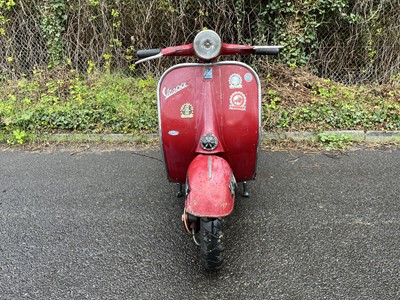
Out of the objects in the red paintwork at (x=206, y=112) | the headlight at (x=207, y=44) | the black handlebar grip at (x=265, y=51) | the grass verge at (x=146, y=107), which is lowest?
the grass verge at (x=146, y=107)

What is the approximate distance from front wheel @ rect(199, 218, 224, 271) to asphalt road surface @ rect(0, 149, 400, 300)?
0.16 meters

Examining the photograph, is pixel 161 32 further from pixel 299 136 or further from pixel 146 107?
pixel 299 136

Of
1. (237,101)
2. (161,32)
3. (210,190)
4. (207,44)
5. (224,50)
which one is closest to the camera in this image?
(210,190)

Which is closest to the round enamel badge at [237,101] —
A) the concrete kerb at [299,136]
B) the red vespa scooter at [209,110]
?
the red vespa scooter at [209,110]

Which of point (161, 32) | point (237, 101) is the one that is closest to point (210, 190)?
point (237, 101)

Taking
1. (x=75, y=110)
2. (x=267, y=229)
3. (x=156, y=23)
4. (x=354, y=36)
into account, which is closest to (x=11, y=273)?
(x=267, y=229)

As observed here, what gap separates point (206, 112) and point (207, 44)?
43 cm

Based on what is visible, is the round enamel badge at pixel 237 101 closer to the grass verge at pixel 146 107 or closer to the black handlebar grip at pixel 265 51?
the black handlebar grip at pixel 265 51

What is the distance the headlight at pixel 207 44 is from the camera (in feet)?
6.28

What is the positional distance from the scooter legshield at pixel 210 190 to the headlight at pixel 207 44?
655 millimetres

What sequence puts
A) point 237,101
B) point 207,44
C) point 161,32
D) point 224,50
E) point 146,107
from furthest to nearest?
point 161,32
point 146,107
point 237,101
point 224,50
point 207,44

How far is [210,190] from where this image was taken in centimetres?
177

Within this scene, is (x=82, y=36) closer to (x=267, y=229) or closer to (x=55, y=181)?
(x=55, y=181)

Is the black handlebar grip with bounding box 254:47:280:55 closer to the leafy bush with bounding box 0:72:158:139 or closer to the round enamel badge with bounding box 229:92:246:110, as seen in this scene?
the round enamel badge with bounding box 229:92:246:110
